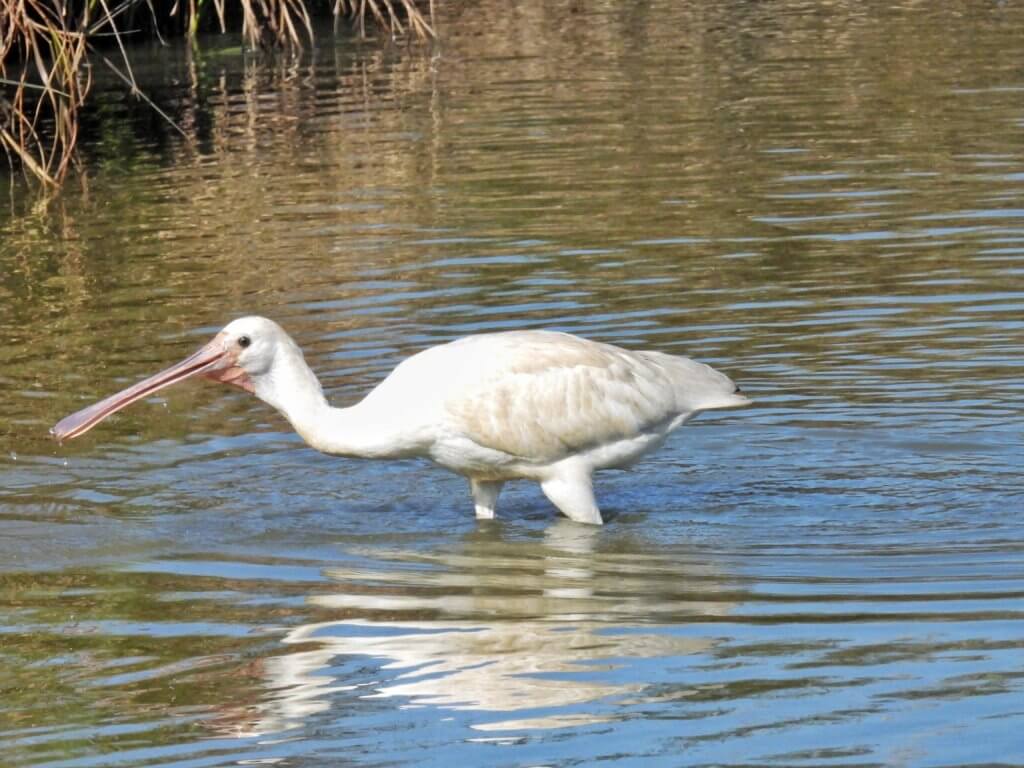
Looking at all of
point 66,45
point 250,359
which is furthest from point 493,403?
point 66,45

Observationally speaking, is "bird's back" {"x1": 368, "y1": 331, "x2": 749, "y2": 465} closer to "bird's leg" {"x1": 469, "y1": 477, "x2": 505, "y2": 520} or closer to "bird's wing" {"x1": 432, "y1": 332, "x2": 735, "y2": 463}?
"bird's wing" {"x1": 432, "y1": 332, "x2": 735, "y2": 463}

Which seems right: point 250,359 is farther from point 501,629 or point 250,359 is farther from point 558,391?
point 501,629

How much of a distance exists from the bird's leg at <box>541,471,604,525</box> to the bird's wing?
0.35 ft

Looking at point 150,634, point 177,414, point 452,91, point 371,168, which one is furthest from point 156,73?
point 150,634

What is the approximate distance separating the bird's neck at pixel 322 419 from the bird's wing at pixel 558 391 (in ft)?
0.97

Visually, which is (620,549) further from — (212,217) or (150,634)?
(212,217)

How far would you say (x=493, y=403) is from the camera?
26.5 feet

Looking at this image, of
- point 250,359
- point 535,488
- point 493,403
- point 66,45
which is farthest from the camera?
point 66,45

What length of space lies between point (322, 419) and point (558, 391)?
42.2 inches

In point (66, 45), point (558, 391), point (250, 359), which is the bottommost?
point (558, 391)

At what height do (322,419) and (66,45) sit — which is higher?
(66,45)

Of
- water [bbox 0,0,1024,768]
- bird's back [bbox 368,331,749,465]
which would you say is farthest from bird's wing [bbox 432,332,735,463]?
water [bbox 0,0,1024,768]

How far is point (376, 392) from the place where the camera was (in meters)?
8.00

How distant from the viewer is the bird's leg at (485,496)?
28.0 feet
